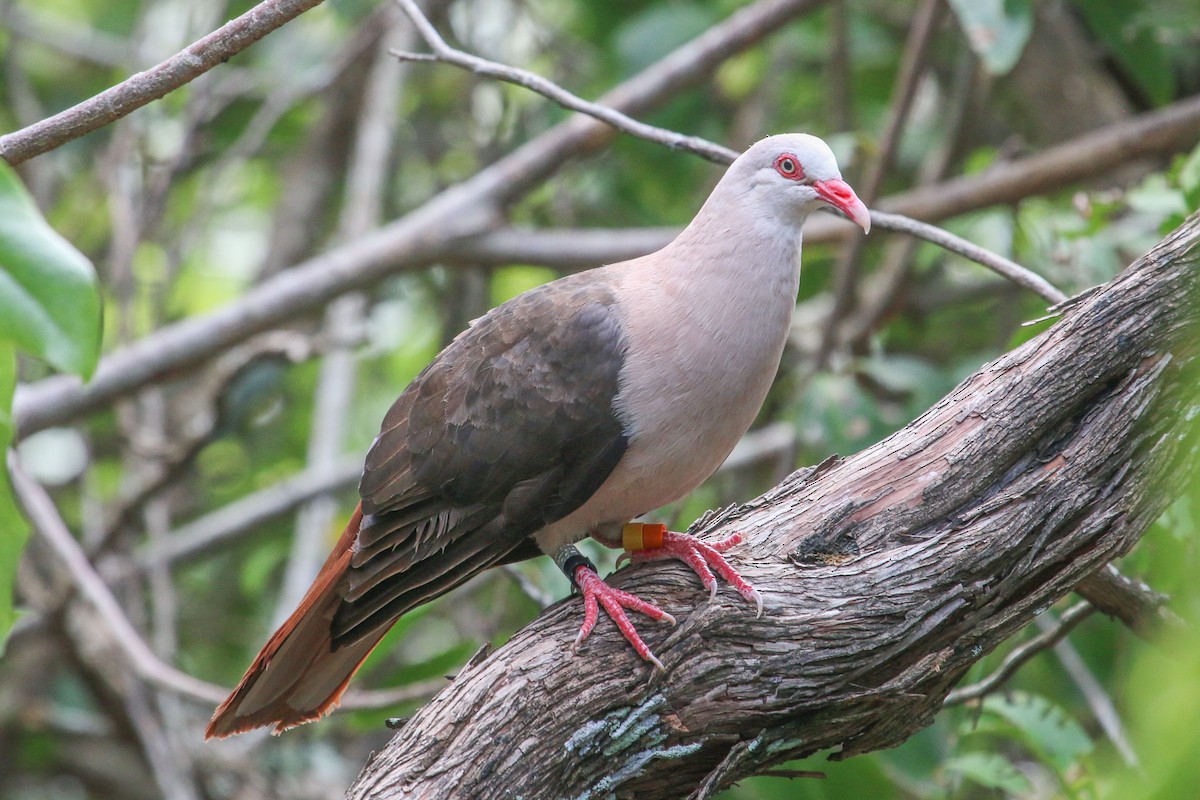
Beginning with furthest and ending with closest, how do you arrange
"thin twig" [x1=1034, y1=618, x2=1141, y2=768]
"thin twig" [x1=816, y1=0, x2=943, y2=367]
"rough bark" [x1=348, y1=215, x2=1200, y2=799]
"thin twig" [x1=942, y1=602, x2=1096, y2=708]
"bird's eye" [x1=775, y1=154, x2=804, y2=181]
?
"thin twig" [x1=816, y1=0, x2=943, y2=367] → "thin twig" [x1=1034, y1=618, x2=1141, y2=768] → "thin twig" [x1=942, y1=602, x2=1096, y2=708] → "bird's eye" [x1=775, y1=154, x2=804, y2=181] → "rough bark" [x1=348, y1=215, x2=1200, y2=799]

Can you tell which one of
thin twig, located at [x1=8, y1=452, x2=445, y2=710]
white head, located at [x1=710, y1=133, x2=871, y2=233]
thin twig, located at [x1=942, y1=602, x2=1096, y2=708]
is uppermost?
thin twig, located at [x1=8, y1=452, x2=445, y2=710]

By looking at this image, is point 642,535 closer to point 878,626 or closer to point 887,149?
point 878,626

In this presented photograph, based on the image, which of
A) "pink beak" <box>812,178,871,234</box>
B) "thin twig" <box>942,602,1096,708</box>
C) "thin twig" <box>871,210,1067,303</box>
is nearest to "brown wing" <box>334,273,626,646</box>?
"pink beak" <box>812,178,871,234</box>

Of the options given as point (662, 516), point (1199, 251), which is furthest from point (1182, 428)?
point (662, 516)

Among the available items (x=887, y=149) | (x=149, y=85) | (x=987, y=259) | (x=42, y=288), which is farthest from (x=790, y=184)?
(x=887, y=149)

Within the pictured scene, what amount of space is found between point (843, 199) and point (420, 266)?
2.81 m

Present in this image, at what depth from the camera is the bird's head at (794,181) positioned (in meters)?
3.00

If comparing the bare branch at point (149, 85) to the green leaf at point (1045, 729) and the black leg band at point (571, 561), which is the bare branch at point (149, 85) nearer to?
the black leg band at point (571, 561)

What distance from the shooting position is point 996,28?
3869 mm

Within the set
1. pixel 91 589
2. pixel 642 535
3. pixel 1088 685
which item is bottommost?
pixel 1088 685

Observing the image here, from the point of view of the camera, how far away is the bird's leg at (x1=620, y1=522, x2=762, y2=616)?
8.72 feet

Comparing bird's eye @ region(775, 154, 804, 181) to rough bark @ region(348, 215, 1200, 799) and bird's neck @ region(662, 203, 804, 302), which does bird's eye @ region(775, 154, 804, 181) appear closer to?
bird's neck @ region(662, 203, 804, 302)

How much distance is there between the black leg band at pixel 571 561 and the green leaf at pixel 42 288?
1549mm

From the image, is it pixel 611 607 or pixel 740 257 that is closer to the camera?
pixel 611 607
